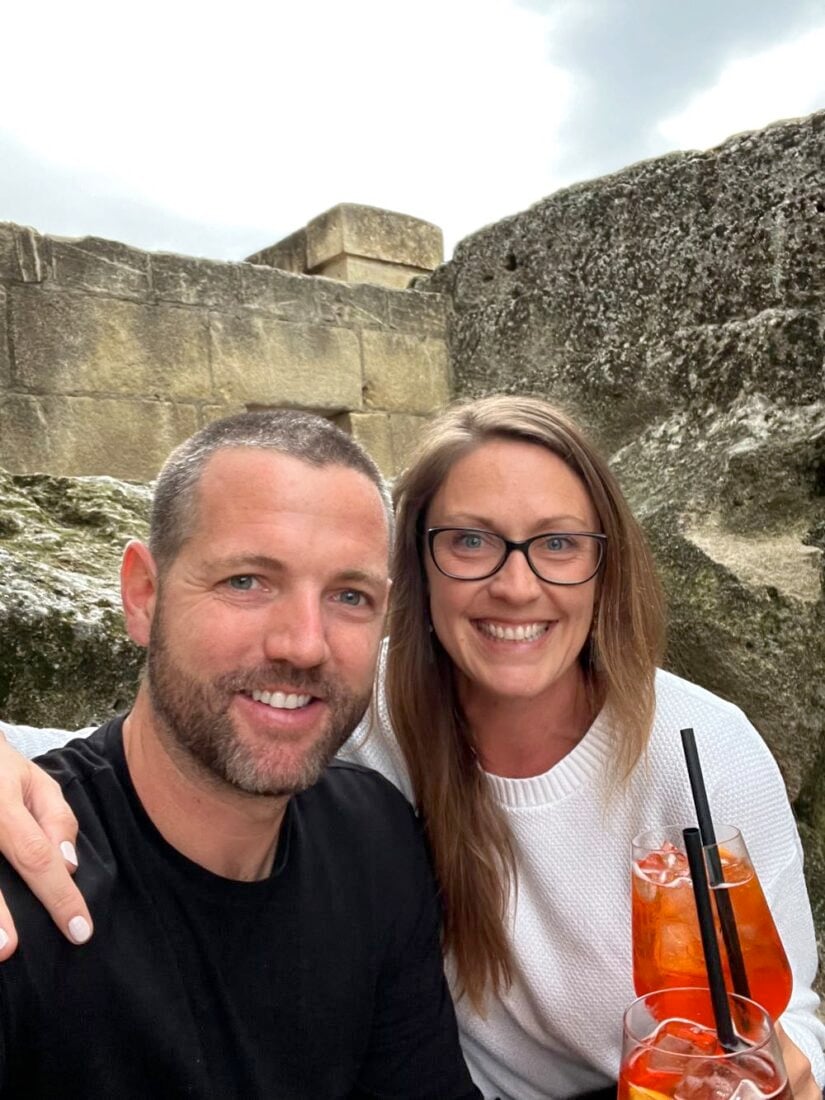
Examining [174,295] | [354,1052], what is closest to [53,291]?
[174,295]

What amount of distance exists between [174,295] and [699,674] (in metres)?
2.50

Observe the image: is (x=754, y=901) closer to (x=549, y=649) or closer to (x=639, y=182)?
(x=549, y=649)

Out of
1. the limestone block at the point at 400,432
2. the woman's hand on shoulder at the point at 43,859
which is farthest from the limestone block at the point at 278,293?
the woman's hand on shoulder at the point at 43,859

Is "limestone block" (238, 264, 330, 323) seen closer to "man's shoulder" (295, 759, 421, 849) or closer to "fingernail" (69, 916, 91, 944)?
"man's shoulder" (295, 759, 421, 849)

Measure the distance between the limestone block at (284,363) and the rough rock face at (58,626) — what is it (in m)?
1.80

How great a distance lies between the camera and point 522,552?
183 cm

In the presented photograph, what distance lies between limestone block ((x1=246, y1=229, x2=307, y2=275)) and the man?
354 cm

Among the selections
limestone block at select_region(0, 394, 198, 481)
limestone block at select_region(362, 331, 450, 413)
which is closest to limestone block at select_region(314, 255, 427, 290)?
limestone block at select_region(362, 331, 450, 413)

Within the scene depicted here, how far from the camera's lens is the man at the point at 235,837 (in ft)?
4.10

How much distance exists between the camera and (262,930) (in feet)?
4.65

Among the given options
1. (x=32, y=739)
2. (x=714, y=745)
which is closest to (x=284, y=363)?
(x=32, y=739)

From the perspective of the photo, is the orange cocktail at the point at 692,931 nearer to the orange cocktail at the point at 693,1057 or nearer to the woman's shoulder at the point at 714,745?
the orange cocktail at the point at 693,1057

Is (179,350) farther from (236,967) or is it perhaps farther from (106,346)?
(236,967)

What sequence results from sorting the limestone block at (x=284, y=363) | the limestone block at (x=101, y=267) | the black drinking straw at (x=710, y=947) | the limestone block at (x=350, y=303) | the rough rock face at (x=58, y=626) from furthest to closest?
the limestone block at (x=350, y=303), the limestone block at (x=284, y=363), the limestone block at (x=101, y=267), the rough rock face at (x=58, y=626), the black drinking straw at (x=710, y=947)
